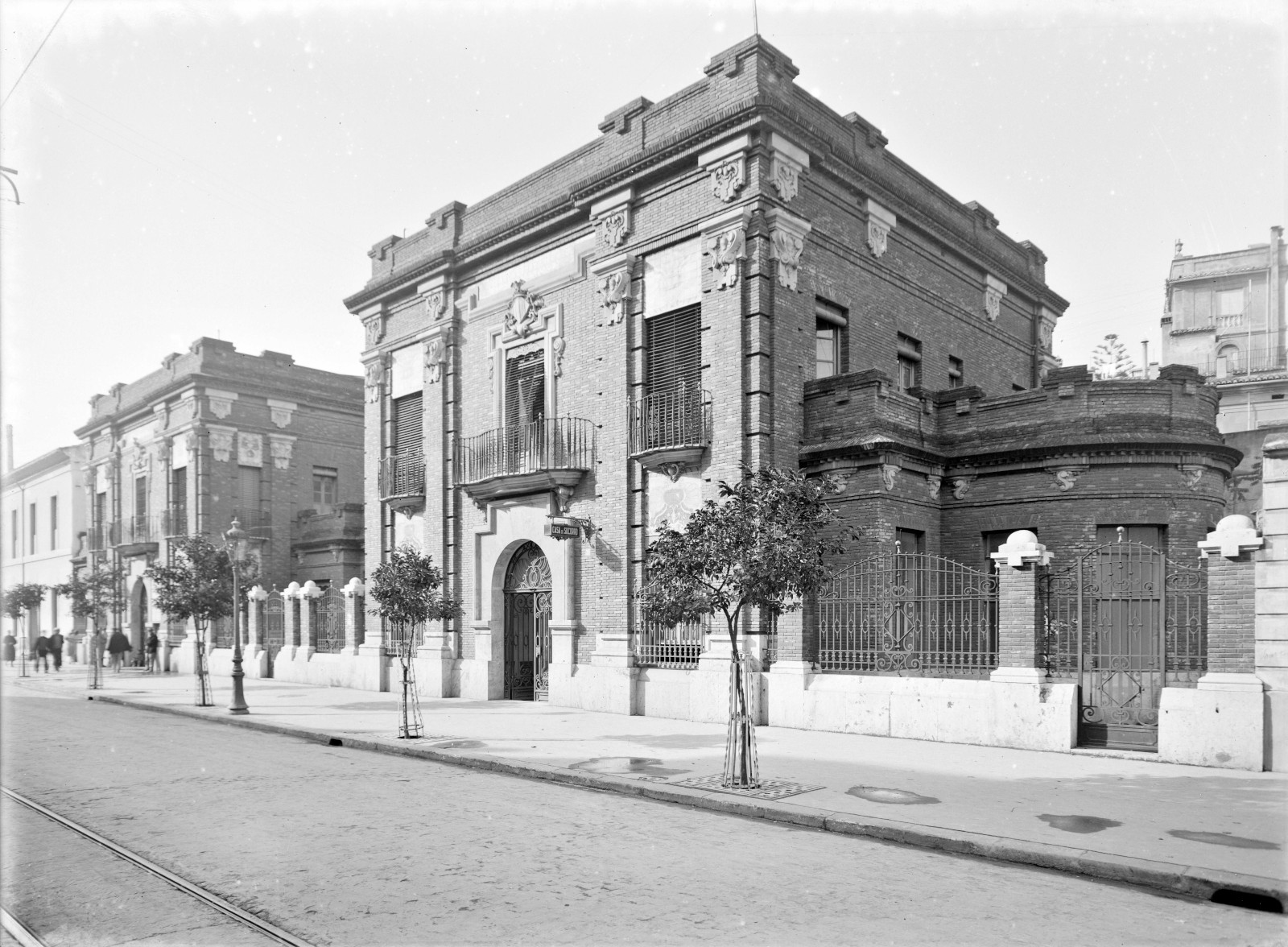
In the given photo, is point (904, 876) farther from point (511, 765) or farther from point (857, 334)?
point (857, 334)

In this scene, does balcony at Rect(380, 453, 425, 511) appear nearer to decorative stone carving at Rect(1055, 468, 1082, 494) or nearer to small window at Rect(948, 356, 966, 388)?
small window at Rect(948, 356, 966, 388)

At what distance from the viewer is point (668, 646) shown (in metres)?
17.4

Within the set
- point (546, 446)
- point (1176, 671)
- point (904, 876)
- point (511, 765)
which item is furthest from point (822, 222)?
point (904, 876)

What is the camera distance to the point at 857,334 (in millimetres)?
18906

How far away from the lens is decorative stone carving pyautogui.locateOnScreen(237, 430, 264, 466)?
111ft

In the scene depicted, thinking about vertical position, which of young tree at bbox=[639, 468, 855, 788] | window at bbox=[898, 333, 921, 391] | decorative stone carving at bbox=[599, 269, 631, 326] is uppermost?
decorative stone carving at bbox=[599, 269, 631, 326]

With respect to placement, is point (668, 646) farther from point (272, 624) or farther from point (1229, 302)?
point (1229, 302)

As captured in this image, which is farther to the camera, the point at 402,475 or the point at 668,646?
the point at 402,475

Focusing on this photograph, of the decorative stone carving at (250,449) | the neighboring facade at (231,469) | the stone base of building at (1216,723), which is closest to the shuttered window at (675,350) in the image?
the stone base of building at (1216,723)

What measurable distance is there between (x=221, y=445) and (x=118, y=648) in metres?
7.97

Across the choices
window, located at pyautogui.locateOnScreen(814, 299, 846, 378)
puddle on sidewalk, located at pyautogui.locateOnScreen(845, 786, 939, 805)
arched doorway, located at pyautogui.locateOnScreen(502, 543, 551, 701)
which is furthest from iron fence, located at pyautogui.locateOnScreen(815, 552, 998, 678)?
arched doorway, located at pyautogui.locateOnScreen(502, 543, 551, 701)

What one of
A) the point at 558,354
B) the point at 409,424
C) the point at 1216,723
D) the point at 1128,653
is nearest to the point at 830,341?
the point at 558,354

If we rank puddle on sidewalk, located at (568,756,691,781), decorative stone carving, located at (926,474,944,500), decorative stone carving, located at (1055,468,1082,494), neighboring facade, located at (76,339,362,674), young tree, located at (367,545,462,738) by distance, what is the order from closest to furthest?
puddle on sidewalk, located at (568,756,691,781)
young tree, located at (367,545,462,738)
decorative stone carving, located at (1055,468,1082,494)
decorative stone carving, located at (926,474,944,500)
neighboring facade, located at (76,339,362,674)

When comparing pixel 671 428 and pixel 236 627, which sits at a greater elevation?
pixel 671 428
